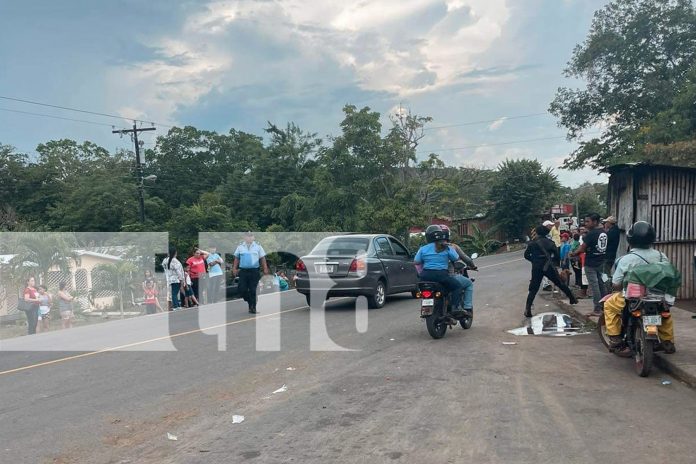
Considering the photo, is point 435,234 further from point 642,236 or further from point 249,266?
point 249,266

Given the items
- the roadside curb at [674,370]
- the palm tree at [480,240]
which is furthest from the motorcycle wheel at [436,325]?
the palm tree at [480,240]

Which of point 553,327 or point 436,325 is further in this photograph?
point 553,327

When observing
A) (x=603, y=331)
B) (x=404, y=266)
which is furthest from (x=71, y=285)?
(x=603, y=331)

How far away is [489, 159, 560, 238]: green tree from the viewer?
5597cm

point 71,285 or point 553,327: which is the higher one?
point 553,327

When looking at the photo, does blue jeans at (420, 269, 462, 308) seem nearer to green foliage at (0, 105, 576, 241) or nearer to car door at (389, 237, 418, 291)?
car door at (389, 237, 418, 291)

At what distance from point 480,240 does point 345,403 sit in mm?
49964

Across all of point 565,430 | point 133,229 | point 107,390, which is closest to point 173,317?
point 107,390

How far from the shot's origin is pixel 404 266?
16.1 metres

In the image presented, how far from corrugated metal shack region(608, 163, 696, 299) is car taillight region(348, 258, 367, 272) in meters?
6.37

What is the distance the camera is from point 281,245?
41.0m

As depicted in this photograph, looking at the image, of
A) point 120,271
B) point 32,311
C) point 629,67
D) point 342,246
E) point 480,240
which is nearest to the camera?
point 342,246

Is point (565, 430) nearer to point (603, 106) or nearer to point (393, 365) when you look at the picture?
point (393, 365)

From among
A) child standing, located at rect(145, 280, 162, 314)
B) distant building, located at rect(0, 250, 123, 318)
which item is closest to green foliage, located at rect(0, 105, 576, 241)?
distant building, located at rect(0, 250, 123, 318)
